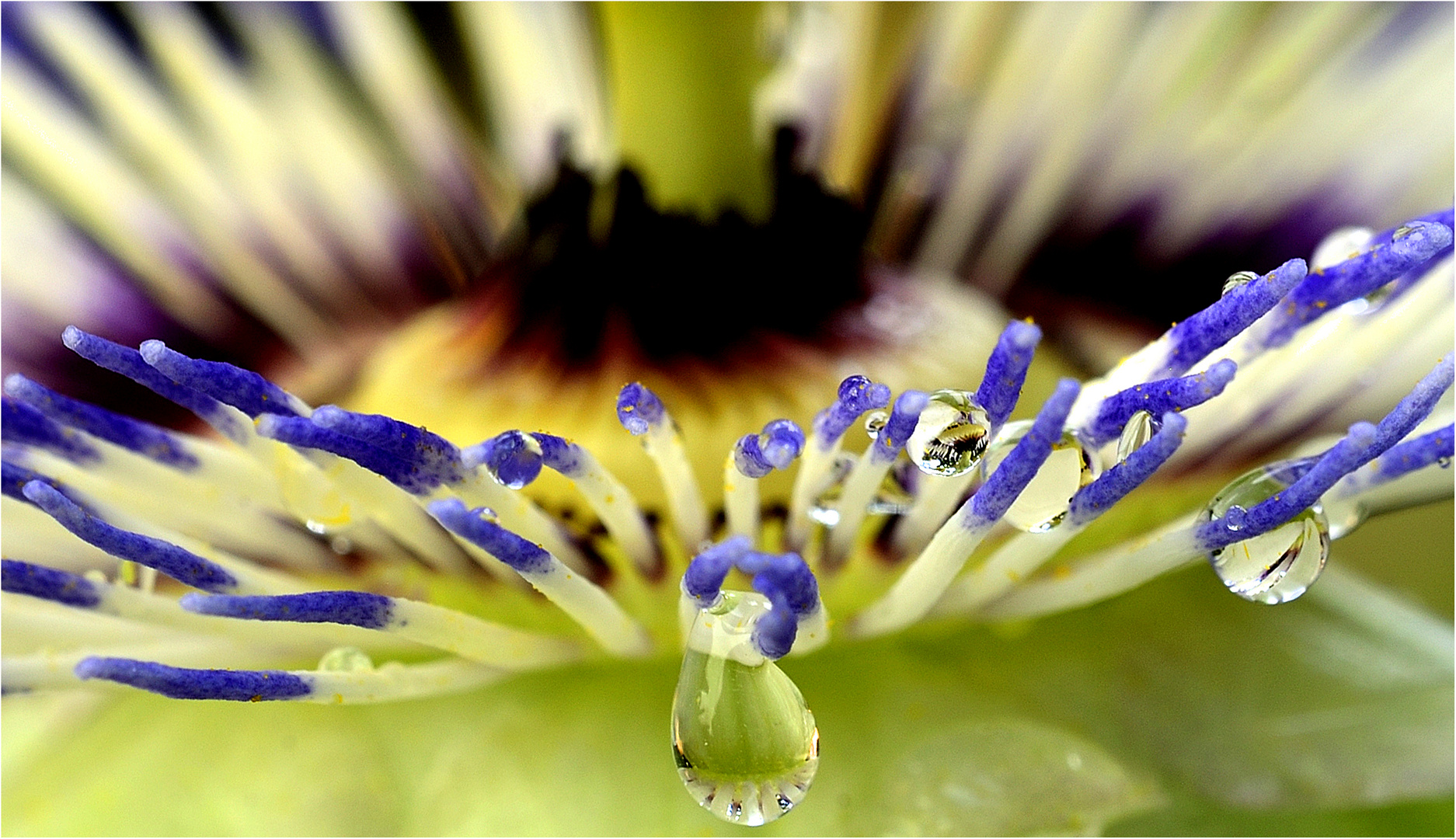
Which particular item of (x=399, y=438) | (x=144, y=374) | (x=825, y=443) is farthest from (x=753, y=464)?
(x=144, y=374)

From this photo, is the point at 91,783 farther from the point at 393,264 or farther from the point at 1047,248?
the point at 1047,248

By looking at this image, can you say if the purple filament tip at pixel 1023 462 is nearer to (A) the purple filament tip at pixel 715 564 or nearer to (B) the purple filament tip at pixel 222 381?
(A) the purple filament tip at pixel 715 564

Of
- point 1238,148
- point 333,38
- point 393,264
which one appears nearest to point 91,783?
point 393,264

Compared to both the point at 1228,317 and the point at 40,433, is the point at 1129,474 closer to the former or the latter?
the point at 1228,317

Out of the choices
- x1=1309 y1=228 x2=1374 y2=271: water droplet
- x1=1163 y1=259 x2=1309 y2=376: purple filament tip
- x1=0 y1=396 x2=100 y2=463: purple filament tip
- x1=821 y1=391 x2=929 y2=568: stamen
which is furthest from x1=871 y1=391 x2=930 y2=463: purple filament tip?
x1=0 y1=396 x2=100 y2=463: purple filament tip

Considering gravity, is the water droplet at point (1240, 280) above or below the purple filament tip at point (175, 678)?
above

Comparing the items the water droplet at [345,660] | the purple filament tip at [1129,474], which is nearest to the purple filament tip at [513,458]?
the water droplet at [345,660]
